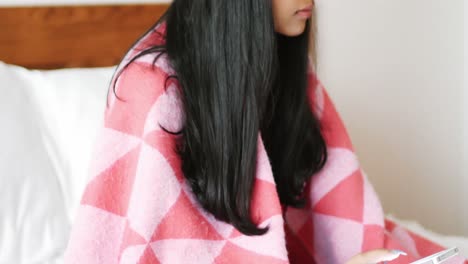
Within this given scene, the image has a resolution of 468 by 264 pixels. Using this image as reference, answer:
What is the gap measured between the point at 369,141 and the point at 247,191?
3.25 feet

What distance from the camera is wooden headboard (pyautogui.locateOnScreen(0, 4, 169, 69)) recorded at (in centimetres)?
123

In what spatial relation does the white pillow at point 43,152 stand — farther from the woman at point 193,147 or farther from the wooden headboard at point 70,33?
the woman at point 193,147

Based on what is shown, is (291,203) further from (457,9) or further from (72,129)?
(457,9)

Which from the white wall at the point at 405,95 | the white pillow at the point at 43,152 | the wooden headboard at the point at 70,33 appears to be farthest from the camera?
the white wall at the point at 405,95

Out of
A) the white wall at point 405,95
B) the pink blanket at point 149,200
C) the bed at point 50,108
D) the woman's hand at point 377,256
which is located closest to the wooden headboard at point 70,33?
the bed at point 50,108

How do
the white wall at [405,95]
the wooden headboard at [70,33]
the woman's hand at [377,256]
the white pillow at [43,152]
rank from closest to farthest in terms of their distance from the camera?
the woman's hand at [377,256] < the white pillow at [43,152] < the wooden headboard at [70,33] < the white wall at [405,95]

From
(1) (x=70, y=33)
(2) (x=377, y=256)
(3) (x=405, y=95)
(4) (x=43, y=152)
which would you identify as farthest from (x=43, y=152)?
(3) (x=405, y=95)

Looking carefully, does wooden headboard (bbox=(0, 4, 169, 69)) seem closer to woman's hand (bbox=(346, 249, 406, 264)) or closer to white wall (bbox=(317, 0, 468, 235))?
white wall (bbox=(317, 0, 468, 235))

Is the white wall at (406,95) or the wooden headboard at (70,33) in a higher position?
the wooden headboard at (70,33)

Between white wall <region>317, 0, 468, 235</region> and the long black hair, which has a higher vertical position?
the long black hair

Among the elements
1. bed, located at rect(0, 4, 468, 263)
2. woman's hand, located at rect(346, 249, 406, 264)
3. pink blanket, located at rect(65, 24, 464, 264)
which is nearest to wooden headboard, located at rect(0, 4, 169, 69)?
bed, located at rect(0, 4, 468, 263)

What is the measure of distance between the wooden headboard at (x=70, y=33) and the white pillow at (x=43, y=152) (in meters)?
0.10

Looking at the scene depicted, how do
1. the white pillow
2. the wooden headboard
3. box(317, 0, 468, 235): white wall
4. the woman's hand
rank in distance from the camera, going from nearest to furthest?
the woman's hand
the white pillow
the wooden headboard
box(317, 0, 468, 235): white wall

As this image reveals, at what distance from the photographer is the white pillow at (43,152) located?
101 cm
